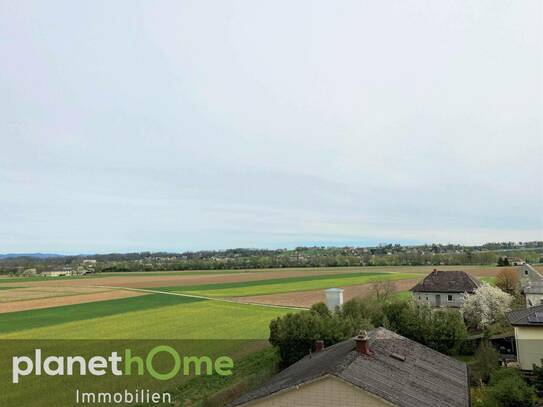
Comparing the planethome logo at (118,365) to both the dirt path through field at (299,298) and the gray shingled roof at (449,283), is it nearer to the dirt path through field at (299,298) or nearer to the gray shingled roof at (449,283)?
the gray shingled roof at (449,283)

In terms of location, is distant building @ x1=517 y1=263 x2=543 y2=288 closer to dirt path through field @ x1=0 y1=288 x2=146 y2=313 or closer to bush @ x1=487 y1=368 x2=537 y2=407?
bush @ x1=487 y1=368 x2=537 y2=407

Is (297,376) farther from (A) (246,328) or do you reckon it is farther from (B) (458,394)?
(A) (246,328)

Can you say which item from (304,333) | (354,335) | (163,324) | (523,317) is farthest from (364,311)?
(163,324)

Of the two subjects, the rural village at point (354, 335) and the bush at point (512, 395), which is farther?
the bush at point (512, 395)

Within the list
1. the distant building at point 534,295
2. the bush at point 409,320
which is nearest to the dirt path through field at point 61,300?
the bush at point 409,320

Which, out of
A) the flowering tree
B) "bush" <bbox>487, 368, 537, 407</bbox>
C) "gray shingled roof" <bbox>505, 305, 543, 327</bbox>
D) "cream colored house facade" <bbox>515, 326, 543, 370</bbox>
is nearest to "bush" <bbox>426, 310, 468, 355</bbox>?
"gray shingled roof" <bbox>505, 305, 543, 327</bbox>

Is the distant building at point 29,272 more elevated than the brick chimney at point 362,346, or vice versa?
the brick chimney at point 362,346

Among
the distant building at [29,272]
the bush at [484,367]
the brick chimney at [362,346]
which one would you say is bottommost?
the distant building at [29,272]
